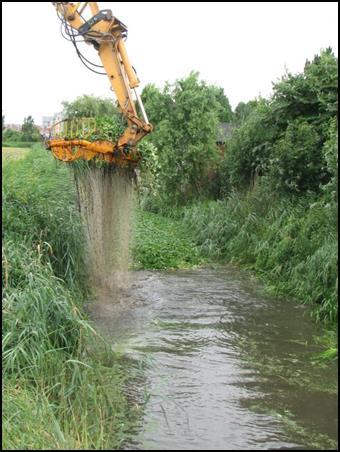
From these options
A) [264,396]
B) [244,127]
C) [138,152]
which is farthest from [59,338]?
[244,127]

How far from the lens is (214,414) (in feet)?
18.4

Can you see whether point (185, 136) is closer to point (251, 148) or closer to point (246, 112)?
point (246, 112)

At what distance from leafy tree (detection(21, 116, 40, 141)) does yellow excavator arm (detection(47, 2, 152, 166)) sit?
1512 centimetres

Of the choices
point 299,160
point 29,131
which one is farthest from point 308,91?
point 29,131

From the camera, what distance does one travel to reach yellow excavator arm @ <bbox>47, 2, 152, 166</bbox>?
9.70 meters

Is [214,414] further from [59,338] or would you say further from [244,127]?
[244,127]

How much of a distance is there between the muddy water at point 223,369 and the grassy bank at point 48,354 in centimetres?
41

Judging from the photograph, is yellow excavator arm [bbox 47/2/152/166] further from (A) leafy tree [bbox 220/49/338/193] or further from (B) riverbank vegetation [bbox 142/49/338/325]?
(A) leafy tree [bbox 220/49/338/193]

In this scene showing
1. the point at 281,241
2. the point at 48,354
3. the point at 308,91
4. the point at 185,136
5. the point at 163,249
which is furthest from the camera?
the point at 185,136

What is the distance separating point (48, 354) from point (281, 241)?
735cm

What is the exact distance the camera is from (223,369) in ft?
22.6

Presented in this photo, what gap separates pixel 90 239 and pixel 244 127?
29.7 feet

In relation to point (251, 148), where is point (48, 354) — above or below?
below

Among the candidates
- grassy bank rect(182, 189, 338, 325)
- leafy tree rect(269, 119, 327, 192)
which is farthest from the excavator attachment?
leafy tree rect(269, 119, 327, 192)
